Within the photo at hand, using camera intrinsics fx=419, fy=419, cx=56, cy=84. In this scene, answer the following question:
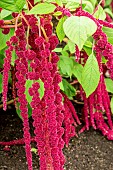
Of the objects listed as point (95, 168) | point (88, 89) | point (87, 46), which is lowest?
point (95, 168)

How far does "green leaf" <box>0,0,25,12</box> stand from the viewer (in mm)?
1297

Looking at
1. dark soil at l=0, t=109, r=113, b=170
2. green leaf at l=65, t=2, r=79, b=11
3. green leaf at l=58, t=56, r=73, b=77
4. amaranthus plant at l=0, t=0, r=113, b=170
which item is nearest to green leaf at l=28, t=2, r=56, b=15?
amaranthus plant at l=0, t=0, r=113, b=170

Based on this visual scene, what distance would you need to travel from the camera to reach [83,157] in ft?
6.98

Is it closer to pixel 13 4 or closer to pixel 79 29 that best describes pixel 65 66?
pixel 13 4

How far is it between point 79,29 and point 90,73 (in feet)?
0.83

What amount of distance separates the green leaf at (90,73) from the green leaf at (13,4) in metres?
0.27

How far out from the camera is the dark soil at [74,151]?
2.01 metres

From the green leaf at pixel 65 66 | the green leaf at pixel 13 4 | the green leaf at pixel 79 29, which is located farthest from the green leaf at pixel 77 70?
the green leaf at pixel 79 29

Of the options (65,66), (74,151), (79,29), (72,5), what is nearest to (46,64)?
(79,29)

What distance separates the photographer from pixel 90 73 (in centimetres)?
130

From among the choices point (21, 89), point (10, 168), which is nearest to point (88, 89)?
point (21, 89)

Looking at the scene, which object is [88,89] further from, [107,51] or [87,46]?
[87,46]

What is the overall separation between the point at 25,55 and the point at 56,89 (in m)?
0.14

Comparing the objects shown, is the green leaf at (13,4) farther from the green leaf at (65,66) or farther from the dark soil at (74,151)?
the dark soil at (74,151)
